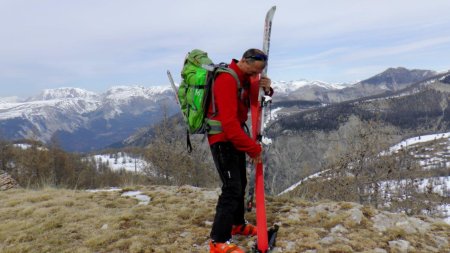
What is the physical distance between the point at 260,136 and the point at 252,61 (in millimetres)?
1674

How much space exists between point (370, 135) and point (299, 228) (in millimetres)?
29206

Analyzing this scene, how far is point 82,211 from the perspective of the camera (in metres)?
9.72

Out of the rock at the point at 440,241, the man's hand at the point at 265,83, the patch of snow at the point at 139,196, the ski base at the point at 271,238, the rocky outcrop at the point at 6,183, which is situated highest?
the man's hand at the point at 265,83

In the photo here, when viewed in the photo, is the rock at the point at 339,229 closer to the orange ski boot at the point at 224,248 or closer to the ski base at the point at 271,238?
the ski base at the point at 271,238

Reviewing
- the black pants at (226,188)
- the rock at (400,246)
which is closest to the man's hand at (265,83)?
the black pants at (226,188)

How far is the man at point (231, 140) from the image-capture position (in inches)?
228

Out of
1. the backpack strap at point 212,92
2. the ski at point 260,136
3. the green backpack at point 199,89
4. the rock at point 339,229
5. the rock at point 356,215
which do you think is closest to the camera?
the backpack strap at point 212,92

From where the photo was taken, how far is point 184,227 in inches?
322

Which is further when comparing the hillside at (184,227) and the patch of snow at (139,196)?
the patch of snow at (139,196)

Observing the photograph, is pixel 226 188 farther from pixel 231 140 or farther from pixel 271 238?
pixel 271 238

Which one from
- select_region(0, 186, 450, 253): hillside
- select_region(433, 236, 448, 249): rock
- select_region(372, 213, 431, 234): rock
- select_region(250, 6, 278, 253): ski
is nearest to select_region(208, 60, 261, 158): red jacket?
select_region(250, 6, 278, 253): ski

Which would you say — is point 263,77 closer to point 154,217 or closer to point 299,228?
point 299,228

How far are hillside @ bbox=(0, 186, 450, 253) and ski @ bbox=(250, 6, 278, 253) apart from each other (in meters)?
0.43

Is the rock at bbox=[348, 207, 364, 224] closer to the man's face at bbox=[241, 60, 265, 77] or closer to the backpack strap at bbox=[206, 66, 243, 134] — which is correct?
the backpack strap at bbox=[206, 66, 243, 134]
